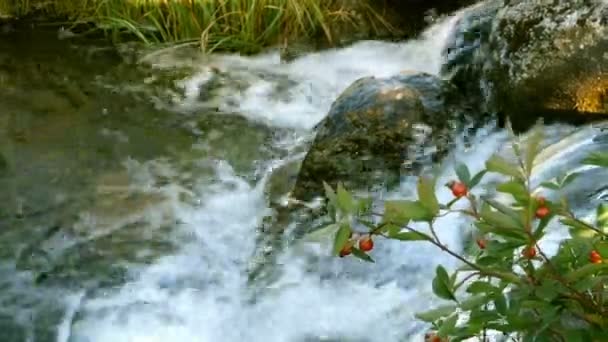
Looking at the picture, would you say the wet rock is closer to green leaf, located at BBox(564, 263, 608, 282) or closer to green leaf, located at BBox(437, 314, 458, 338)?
green leaf, located at BBox(437, 314, 458, 338)

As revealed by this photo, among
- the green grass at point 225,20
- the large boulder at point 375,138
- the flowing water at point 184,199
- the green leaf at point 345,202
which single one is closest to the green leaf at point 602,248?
the green leaf at point 345,202

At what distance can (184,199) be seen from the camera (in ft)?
12.8

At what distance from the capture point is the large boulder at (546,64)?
3949mm

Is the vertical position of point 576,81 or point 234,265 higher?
point 576,81

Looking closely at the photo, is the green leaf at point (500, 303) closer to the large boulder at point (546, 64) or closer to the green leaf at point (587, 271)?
the green leaf at point (587, 271)

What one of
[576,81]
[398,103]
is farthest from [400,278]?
[576,81]

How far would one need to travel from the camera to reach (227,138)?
178 inches

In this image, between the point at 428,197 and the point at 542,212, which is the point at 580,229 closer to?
the point at 542,212

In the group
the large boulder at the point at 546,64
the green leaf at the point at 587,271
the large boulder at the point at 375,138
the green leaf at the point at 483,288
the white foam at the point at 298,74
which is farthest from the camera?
the white foam at the point at 298,74

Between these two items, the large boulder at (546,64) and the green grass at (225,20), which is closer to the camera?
the large boulder at (546,64)

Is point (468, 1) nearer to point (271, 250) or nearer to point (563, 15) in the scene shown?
point (563, 15)

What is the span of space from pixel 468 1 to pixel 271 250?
3114 millimetres

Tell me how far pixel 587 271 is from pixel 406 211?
272 mm

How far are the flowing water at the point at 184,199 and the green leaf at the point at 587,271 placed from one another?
1564mm
